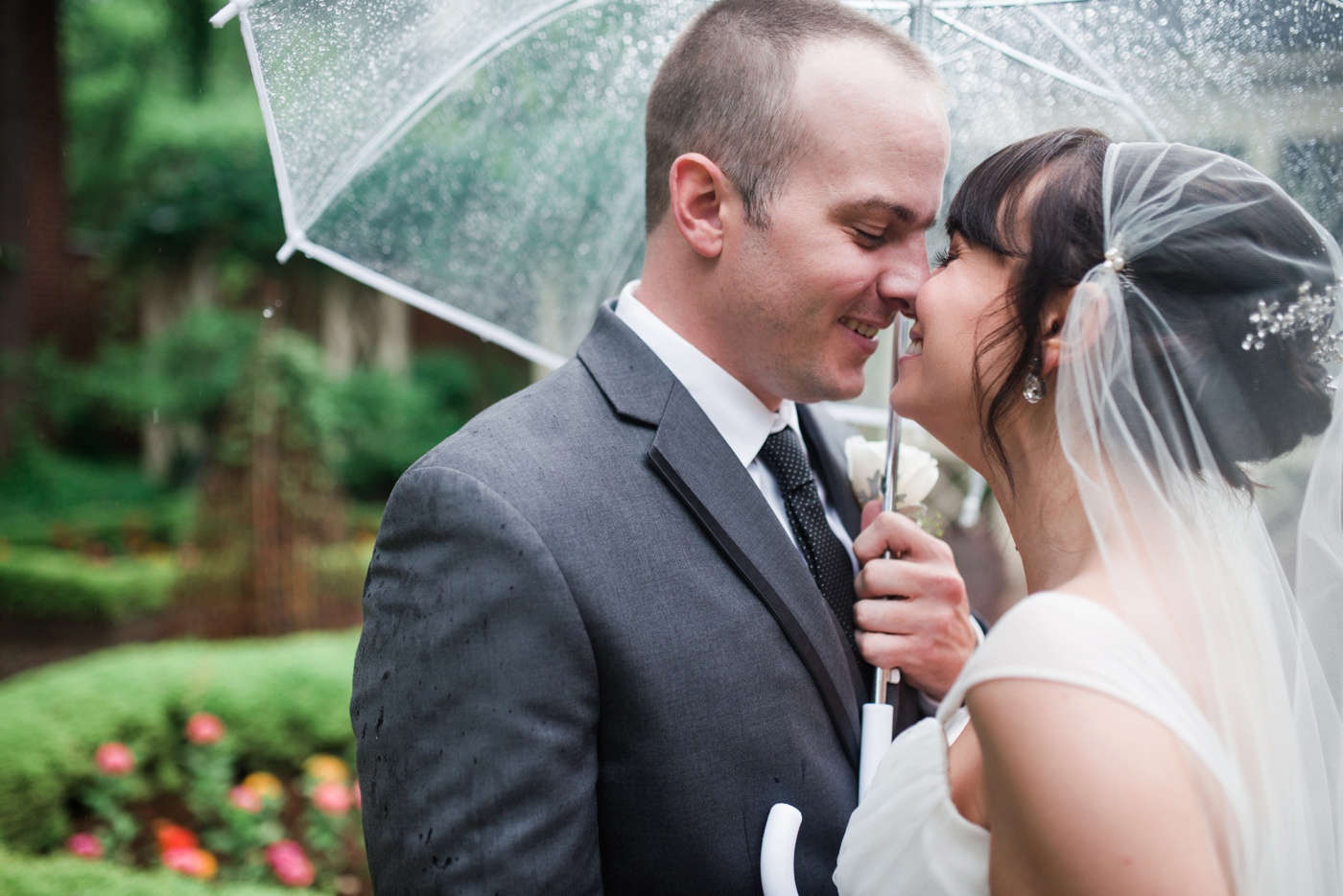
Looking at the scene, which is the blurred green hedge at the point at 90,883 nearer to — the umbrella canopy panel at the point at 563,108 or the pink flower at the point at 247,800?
the pink flower at the point at 247,800

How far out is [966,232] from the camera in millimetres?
1829

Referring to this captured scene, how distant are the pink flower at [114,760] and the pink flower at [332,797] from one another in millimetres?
782

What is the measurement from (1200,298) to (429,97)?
176 cm

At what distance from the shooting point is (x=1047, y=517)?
1712 millimetres

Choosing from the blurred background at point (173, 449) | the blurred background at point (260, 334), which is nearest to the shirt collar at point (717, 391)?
the blurred background at point (260, 334)

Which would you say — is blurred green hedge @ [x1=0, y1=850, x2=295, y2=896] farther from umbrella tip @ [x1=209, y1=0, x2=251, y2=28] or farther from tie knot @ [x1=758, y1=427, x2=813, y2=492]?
umbrella tip @ [x1=209, y1=0, x2=251, y2=28]

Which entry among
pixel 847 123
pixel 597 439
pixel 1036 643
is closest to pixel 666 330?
pixel 597 439

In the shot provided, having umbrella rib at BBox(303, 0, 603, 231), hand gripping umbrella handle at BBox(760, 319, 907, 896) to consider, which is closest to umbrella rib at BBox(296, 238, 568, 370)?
umbrella rib at BBox(303, 0, 603, 231)

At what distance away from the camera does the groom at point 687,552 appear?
1671 mm

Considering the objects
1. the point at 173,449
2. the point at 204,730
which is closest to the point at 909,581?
the point at 204,730

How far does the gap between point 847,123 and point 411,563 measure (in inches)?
46.6

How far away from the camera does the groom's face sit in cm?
208

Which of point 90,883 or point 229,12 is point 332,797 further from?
point 229,12

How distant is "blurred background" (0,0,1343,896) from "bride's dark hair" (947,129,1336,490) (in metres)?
0.40
